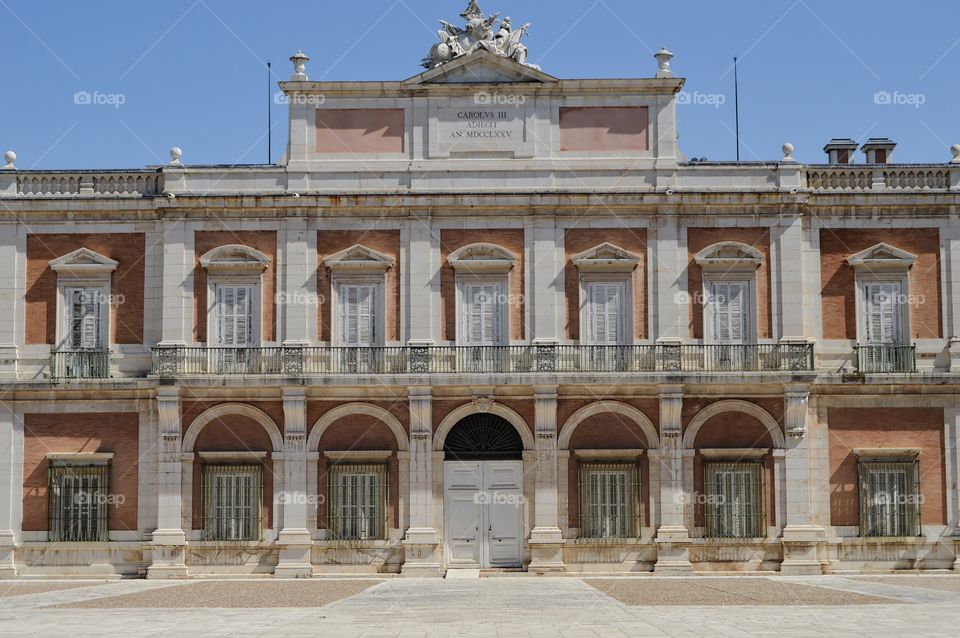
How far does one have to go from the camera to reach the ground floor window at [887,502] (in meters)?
34.7

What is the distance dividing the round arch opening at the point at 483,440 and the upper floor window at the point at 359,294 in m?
3.06

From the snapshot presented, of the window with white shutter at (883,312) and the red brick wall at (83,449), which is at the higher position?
the window with white shutter at (883,312)

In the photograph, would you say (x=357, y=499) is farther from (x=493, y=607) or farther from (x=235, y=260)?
(x=493, y=607)

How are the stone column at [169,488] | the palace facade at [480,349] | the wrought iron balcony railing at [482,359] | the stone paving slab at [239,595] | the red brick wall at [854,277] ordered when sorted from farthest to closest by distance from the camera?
1. the red brick wall at [854,277]
2. the wrought iron balcony railing at [482,359]
3. the palace facade at [480,349]
4. the stone column at [169,488]
5. the stone paving slab at [239,595]

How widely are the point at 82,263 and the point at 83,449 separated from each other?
4.81 metres

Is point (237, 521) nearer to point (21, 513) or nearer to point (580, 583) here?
point (21, 513)

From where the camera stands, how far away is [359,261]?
115 feet

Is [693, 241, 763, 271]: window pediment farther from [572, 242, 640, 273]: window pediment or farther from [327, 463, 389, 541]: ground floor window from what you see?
[327, 463, 389, 541]: ground floor window

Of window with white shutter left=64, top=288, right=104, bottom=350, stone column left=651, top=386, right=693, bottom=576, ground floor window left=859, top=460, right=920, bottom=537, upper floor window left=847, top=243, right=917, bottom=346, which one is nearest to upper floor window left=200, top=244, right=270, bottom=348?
window with white shutter left=64, top=288, right=104, bottom=350

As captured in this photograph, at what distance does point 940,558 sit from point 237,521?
1785 cm

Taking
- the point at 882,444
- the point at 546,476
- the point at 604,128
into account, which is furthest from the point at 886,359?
the point at 604,128

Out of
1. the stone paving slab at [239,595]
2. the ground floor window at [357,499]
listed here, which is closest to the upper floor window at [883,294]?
the ground floor window at [357,499]

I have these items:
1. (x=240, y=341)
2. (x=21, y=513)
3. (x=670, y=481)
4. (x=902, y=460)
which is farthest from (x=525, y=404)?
(x=21, y=513)

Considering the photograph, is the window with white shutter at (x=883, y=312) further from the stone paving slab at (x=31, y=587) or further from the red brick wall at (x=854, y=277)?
the stone paving slab at (x=31, y=587)
